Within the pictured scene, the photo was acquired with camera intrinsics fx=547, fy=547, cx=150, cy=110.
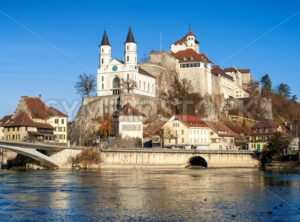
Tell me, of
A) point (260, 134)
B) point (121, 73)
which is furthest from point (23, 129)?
point (260, 134)

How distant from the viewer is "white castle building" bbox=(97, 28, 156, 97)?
115125 mm

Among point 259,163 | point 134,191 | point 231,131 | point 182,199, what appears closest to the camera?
point 182,199

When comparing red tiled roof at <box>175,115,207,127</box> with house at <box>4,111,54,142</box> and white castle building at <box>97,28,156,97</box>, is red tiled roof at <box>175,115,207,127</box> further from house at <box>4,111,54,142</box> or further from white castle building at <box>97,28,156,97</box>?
house at <box>4,111,54,142</box>

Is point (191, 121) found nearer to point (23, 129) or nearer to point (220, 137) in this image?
point (220, 137)

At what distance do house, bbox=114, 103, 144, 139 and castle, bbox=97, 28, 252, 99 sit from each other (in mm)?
10606

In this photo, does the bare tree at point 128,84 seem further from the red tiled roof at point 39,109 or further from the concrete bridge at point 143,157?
the concrete bridge at point 143,157

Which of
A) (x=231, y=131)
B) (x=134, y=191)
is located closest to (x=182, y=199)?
(x=134, y=191)

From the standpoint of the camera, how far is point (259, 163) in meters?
98.2

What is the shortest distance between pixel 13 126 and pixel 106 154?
19264 mm

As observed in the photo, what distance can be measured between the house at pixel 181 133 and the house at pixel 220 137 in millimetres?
3208

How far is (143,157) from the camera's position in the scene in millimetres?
90000

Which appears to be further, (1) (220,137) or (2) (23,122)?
(1) (220,137)

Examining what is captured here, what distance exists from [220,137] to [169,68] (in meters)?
26.1

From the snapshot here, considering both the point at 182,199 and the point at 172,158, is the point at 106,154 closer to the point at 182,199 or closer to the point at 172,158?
the point at 172,158
